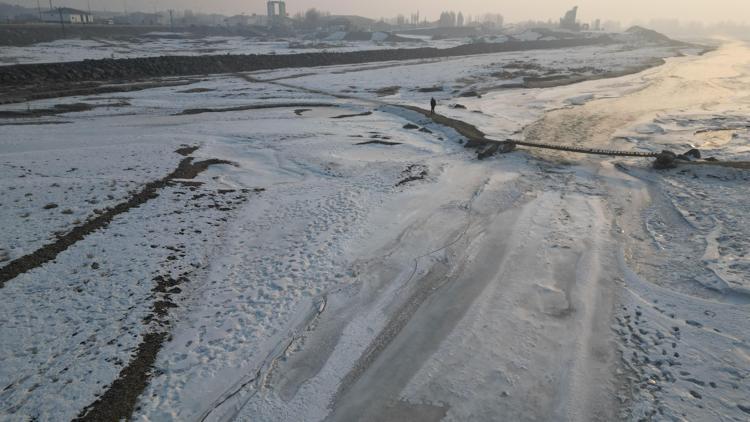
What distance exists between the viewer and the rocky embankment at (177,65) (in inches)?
1278

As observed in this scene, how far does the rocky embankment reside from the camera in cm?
3247

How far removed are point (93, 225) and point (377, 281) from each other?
7.01 metres

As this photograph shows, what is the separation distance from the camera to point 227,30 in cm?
10662

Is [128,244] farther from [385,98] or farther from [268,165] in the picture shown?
[385,98]

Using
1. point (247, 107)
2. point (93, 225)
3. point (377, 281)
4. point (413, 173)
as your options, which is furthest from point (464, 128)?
point (93, 225)

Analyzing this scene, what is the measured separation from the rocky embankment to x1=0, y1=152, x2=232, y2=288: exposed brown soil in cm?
2504

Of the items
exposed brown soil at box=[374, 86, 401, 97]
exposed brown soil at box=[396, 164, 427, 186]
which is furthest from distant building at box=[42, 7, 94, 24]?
exposed brown soil at box=[396, 164, 427, 186]

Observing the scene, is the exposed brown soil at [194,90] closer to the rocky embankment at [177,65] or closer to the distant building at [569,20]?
the rocky embankment at [177,65]

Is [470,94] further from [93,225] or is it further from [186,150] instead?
[93,225]

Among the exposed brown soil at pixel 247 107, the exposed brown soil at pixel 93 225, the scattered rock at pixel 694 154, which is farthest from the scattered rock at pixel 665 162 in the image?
the exposed brown soil at pixel 247 107

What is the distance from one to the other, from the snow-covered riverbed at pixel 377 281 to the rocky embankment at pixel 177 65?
18.6 meters

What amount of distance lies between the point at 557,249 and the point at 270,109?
62.5 ft

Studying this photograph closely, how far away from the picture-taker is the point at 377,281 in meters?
8.50

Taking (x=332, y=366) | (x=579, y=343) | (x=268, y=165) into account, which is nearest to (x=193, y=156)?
(x=268, y=165)
